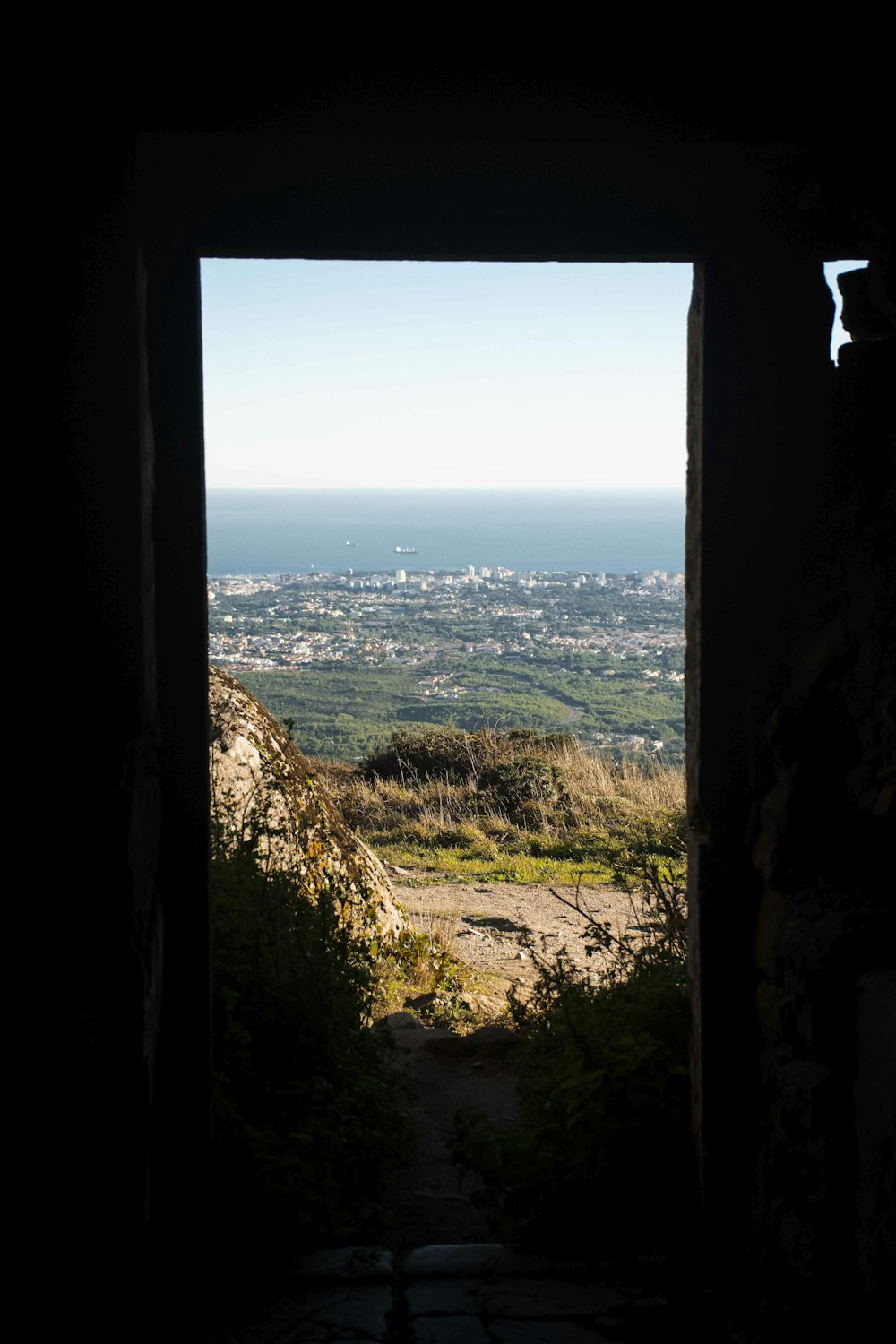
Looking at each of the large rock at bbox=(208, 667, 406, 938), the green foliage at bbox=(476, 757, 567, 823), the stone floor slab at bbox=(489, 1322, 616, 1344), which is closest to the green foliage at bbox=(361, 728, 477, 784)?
the green foliage at bbox=(476, 757, 567, 823)

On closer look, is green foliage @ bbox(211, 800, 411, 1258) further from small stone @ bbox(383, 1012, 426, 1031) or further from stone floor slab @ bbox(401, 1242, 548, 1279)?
small stone @ bbox(383, 1012, 426, 1031)

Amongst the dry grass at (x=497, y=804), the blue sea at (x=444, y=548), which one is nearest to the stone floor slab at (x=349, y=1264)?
the dry grass at (x=497, y=804)

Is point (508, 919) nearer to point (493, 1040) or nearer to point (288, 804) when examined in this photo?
point (288, 804)

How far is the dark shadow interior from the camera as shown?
2.46 m

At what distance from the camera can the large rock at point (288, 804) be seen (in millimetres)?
5660

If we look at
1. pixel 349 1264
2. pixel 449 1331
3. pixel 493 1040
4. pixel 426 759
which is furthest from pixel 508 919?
pixel 426 759

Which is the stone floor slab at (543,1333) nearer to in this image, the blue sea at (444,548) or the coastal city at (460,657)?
the coastal city at (460,657)
